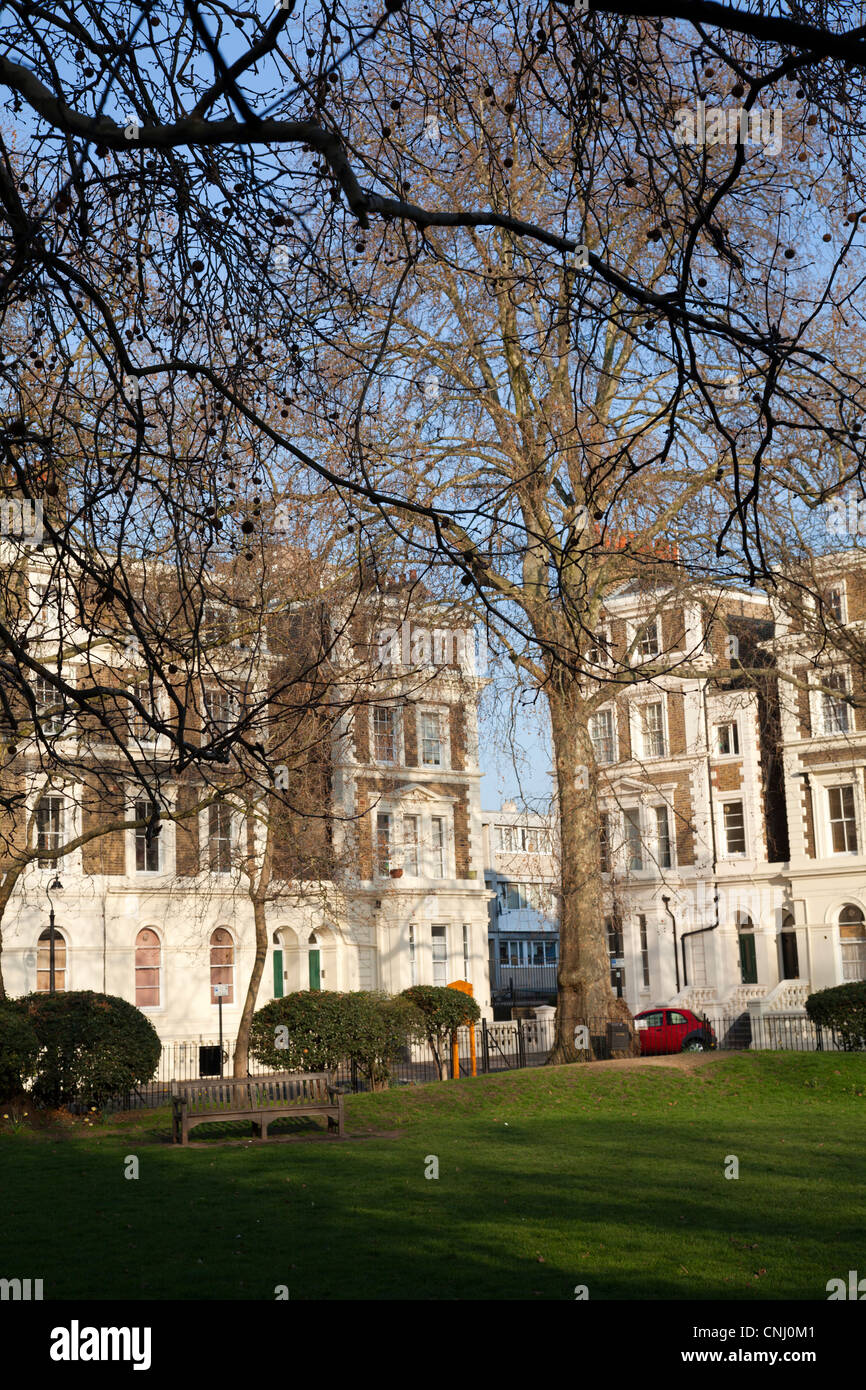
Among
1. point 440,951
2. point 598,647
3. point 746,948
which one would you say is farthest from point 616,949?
point 598,647

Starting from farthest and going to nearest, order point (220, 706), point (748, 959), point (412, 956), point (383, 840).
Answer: point (748, 959)
point (383, 840)
point (412, 956)
point (220, 706)

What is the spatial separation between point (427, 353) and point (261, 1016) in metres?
12.6

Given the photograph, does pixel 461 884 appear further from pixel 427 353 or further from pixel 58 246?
pixel 58 246

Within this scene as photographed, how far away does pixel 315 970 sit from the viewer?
44.1m

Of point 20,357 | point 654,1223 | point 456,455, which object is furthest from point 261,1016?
point 20,357

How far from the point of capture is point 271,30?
6.27 metres

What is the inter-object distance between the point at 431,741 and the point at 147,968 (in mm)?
13149

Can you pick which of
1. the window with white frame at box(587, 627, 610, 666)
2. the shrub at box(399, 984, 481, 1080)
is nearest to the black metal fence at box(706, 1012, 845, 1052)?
the shrub at box(399, 984, 481, 1080)

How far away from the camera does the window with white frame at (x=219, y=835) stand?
111ft

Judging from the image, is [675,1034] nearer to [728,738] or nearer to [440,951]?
[440,951]

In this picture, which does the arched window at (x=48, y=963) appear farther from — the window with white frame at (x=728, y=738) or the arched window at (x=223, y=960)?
the window with white frame at (x=728, y=738)

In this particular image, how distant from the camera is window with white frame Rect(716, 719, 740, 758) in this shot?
53.8 m

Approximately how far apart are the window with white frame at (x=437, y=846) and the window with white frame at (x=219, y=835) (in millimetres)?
8867

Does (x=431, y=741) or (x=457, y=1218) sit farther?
(x=431, y=741)
